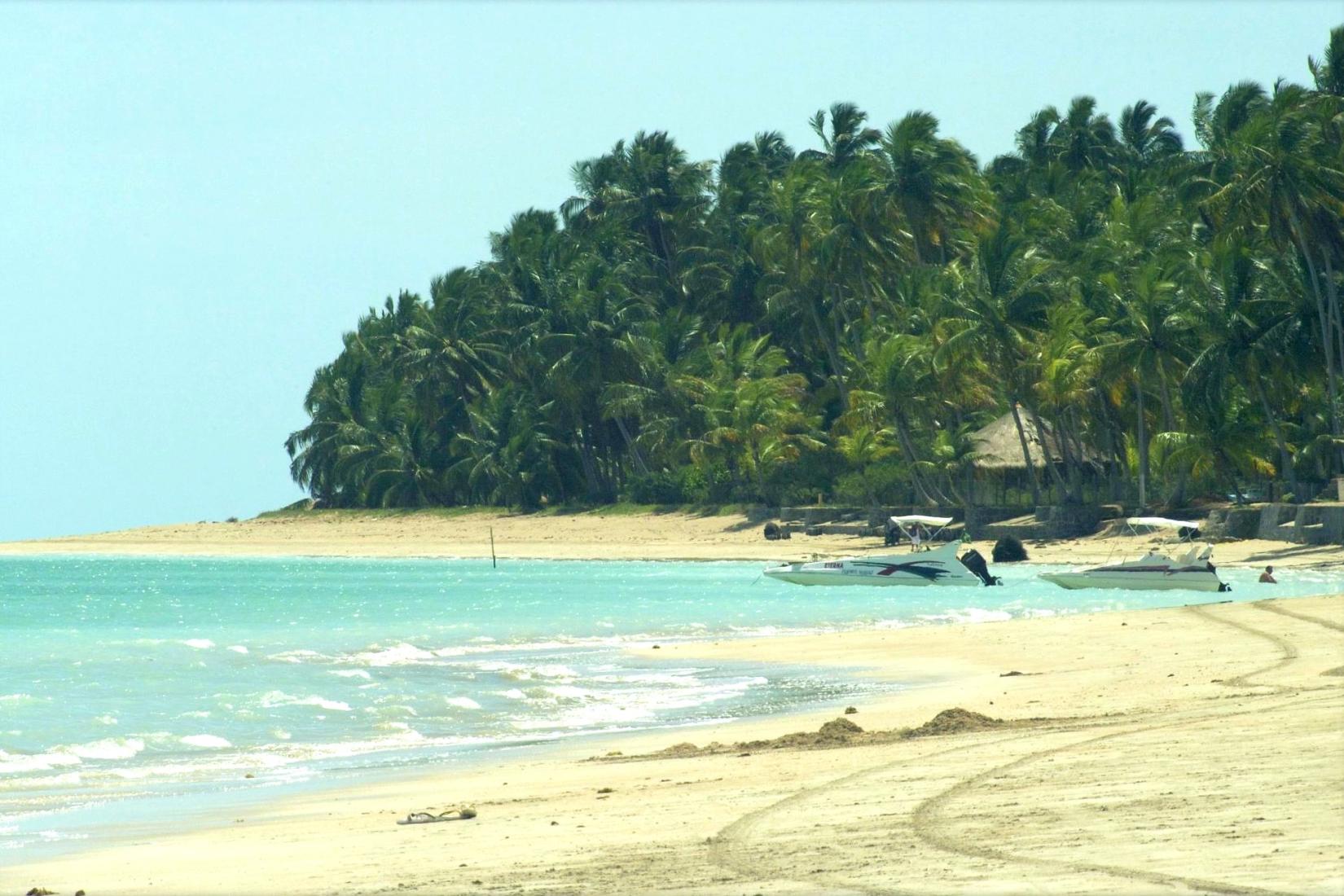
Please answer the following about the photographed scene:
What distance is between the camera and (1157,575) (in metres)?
34.8

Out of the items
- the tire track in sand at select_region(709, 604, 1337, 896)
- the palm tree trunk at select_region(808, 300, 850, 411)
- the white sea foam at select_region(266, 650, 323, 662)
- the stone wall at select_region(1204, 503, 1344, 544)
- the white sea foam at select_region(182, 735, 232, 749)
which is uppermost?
the palm tree trunk at select_region(808, 300, 850, 411)

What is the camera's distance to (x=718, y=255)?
7988 cm

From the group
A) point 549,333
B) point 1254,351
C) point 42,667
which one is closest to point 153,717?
point 42,667

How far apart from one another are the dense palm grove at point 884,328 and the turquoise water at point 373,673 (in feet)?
33.4

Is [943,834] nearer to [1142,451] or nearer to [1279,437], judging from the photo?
[1279,437]

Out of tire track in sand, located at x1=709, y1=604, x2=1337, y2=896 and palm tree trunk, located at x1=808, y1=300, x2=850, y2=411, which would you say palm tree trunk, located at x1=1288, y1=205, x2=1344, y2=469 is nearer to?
palm tree trunk, located at x1=808, y1=300, x2=850, y2=411

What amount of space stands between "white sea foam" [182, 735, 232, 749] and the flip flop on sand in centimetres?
623

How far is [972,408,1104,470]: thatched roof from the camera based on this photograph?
59.8 m

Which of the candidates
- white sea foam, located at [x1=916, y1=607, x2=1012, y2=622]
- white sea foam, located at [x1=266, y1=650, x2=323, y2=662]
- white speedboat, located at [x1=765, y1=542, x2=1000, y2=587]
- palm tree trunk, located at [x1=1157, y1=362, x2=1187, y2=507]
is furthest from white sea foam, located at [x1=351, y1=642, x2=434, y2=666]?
palm tree trunk, located at [x1=1157, y1=362, x2=1187, y2=507]

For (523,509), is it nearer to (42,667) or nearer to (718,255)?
(718,255)

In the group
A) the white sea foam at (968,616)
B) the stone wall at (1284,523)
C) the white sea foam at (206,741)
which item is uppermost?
the stone wall at (1284,523)

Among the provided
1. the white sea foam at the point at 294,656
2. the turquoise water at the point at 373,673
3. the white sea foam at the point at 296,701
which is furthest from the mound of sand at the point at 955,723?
the white sea foam at the point at 294,656

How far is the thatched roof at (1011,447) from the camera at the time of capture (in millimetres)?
59750

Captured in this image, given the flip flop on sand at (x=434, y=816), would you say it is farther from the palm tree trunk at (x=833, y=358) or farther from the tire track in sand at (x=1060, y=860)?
the palm tree trunk at (x=833, y=358)
